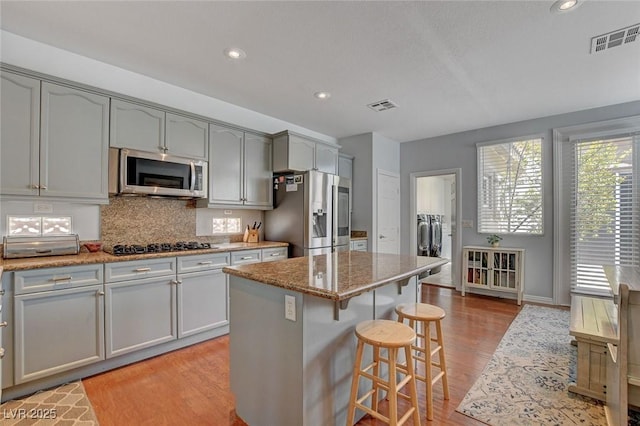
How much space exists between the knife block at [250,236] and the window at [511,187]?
3506 millimetres

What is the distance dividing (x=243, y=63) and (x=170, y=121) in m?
0.94

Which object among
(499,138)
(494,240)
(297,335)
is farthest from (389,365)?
(499,138)

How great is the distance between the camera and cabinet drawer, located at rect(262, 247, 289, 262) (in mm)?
3447

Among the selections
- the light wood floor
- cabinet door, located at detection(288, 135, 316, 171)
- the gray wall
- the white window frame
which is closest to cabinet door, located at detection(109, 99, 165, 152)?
cabinet door, located at detection(288, 135, 316, 171)

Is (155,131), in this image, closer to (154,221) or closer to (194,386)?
(154,221)

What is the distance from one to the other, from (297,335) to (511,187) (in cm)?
438

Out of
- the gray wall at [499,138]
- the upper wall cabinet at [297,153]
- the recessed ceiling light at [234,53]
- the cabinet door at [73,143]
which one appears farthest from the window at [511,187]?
the cabinet door at [73,143]

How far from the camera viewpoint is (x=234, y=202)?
3506 mm

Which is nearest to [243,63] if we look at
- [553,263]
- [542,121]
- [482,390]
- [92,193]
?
[92,193]

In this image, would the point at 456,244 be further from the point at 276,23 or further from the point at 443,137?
the point at 276,23

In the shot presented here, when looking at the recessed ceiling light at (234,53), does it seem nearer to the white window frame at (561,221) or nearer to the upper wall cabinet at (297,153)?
the upper wall cabinet at (297,153)

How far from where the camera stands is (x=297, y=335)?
146 cm

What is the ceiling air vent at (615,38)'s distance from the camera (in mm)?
2268

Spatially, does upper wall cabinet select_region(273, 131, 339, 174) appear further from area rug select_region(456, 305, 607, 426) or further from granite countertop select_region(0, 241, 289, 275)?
area rug select_region(456, 305, 607, 426)
